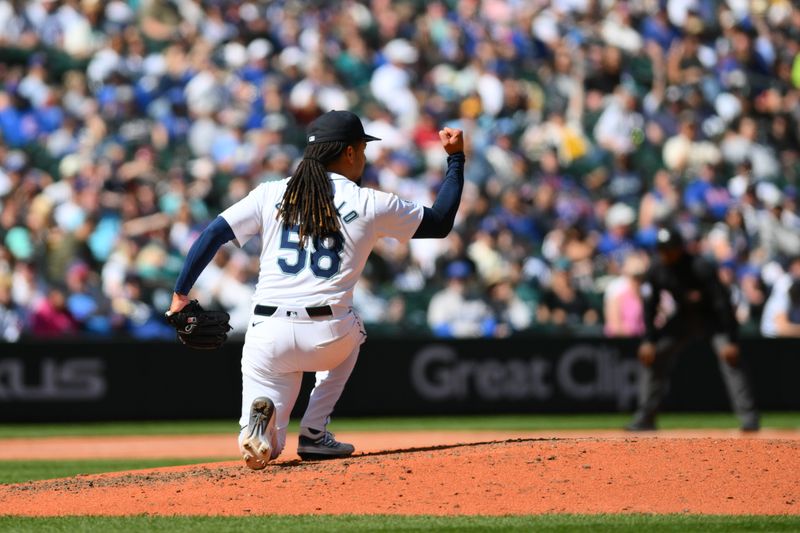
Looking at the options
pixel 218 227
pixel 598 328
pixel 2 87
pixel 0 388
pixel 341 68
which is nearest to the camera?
pixel 218 227

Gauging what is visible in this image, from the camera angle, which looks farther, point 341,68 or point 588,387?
point 341,68

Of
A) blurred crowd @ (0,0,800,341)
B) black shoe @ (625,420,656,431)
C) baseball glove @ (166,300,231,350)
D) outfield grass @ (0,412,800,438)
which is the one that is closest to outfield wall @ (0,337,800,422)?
outfield grass @ (0,412,800,438)

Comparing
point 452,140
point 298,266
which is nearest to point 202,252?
point 298,266

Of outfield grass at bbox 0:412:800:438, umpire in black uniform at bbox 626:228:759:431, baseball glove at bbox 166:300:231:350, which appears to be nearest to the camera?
baseball glove at bbox 166:300:231:350

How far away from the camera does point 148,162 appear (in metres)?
17.8

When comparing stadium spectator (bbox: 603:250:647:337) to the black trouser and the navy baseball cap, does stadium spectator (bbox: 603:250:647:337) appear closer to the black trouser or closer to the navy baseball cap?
the black trouser

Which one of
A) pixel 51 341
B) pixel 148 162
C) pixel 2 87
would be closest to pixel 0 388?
pixel 51 341

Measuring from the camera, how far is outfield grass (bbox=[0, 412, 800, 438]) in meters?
14.5

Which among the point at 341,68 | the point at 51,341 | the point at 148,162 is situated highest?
the point at 341,68

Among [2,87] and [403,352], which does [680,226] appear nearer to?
[403,352]

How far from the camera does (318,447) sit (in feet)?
26.1

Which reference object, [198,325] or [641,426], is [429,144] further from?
[198,325]

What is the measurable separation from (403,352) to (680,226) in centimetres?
417

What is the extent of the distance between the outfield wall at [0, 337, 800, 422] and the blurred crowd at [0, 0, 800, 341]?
14.7 inches
